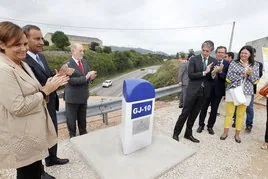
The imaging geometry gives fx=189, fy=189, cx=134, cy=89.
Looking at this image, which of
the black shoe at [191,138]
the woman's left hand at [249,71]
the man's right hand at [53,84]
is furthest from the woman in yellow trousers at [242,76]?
the man's right hand at [53,84]

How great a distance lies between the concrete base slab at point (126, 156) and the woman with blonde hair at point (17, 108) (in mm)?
1215

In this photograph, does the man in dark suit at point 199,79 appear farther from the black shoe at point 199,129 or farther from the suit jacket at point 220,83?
the black shoe at point 199,129

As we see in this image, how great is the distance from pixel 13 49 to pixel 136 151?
2.47m

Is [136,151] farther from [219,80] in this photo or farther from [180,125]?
[219,80]


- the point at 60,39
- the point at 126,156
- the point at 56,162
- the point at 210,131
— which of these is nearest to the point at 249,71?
the point at 210,131

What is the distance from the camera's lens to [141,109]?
3.21 m

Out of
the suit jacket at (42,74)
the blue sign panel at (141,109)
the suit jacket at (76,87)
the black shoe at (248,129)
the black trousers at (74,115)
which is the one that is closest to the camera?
the suit jacket at (42,74)

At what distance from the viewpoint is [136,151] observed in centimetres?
334

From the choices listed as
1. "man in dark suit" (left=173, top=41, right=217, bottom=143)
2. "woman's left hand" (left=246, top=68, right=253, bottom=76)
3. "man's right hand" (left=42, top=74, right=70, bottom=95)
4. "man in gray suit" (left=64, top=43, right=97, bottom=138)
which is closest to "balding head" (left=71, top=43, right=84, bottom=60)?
"man in gray suit" (left=64, top=43, right=97, bottom=138)

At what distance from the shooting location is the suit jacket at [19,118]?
1602mm

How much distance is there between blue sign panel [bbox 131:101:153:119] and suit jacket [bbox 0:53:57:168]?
149 centimetres

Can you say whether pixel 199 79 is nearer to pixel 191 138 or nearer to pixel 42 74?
pixel 191 138

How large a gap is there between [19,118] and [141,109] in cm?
189

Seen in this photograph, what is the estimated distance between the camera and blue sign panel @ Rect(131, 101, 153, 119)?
310 centimetres
